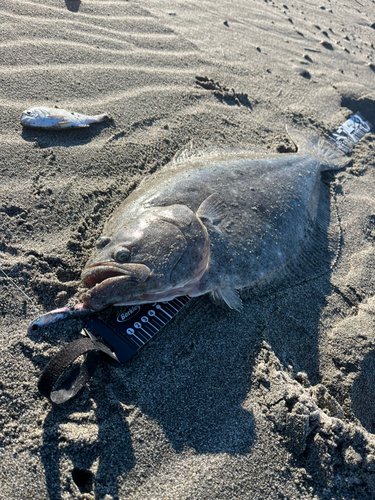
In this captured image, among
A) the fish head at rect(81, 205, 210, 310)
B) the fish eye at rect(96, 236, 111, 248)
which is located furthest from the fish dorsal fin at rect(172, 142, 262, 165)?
the fish eye at rect(96, 236, 111, 248)

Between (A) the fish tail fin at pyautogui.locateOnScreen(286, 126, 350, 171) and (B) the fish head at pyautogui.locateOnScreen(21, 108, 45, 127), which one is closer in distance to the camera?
(B) the fish head at pyautogui.locateOnScreen(21, 108, 45, 127)

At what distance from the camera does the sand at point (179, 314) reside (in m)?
2.20

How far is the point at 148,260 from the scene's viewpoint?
284cm

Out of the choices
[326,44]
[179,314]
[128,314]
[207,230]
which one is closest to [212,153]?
[207,230]

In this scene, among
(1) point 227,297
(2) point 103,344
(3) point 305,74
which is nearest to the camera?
(2) point 103,344

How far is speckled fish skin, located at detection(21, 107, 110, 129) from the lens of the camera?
3635mm

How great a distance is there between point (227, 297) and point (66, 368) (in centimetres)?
141

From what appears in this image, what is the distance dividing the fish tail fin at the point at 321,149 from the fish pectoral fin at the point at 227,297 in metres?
2.31

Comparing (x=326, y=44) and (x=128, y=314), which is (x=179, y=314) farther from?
(x=326, y=44)

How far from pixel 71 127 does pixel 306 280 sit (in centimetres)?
294

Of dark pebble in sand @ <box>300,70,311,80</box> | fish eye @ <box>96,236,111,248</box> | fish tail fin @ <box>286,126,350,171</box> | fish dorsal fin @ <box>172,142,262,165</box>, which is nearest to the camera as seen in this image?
fish eye @ <box>96,236,111,248</box>

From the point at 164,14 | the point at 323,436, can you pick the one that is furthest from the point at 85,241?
the point at 164,14

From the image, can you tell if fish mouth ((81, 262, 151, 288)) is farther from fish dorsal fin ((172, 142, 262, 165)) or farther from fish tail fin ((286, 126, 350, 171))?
fish tail fin ((286, 126, 350, 171))

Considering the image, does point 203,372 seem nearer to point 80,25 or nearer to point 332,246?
point 332,246
